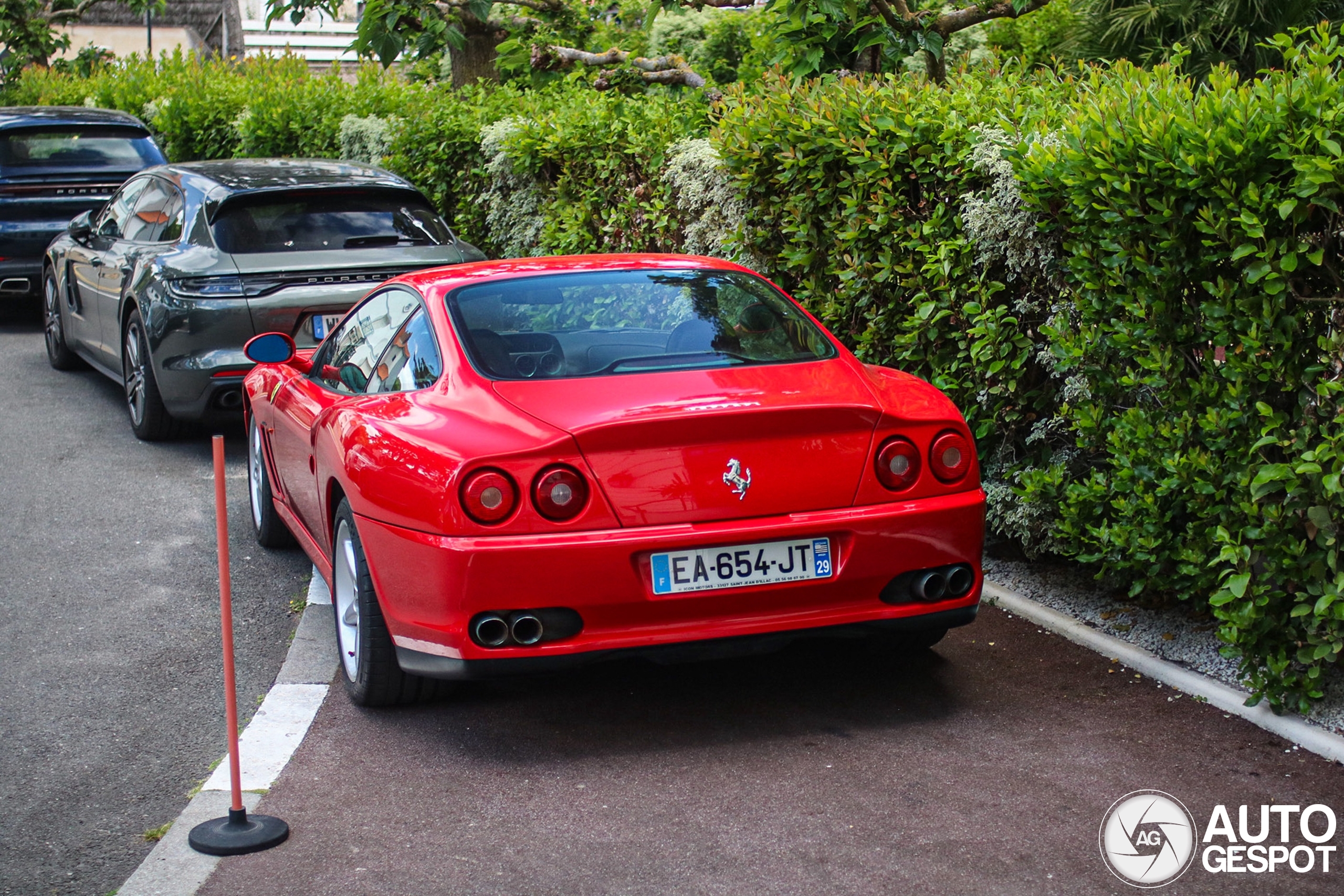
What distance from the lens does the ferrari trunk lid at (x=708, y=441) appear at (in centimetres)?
421

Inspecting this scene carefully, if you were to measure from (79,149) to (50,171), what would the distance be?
1.19 ft

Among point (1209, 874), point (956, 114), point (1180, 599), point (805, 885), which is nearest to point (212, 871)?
point (805, 885)

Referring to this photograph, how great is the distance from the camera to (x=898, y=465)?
176 inches

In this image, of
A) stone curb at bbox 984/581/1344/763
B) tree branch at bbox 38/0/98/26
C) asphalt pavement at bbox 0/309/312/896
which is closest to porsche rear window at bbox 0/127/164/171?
asphalt pavement at bbox 0/309/312/896

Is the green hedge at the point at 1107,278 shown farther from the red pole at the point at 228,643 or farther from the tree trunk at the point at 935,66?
the red pole at the point at 228,643

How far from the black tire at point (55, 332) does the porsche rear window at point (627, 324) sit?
7689 mm

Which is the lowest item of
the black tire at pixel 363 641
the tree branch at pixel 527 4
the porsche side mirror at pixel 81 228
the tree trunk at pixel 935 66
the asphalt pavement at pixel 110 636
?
the asphalt pavement at pixel 110 636

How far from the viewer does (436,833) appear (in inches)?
154

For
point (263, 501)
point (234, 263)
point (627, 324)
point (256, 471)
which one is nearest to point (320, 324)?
point (234, 263)

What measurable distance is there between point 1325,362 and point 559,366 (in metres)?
2.31

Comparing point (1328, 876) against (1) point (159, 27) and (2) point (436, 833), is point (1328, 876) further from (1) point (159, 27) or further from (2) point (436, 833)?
(1) point (159, 27)

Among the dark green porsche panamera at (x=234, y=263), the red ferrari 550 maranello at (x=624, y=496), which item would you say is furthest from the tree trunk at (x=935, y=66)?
the red ferrari 550 maranello at (x=624, y=496)

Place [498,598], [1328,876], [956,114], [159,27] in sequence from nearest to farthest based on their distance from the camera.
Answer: [1328,876], [498,598], [956,114], [159,27]

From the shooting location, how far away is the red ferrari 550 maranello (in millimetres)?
4172
